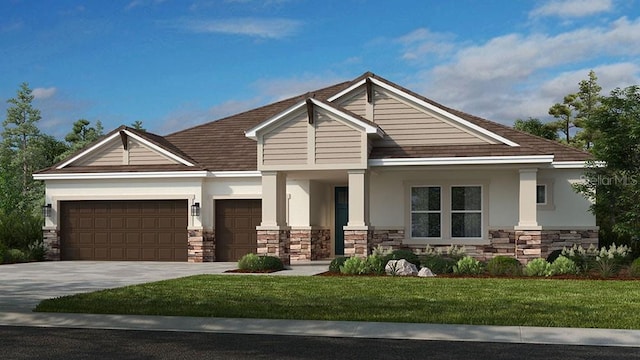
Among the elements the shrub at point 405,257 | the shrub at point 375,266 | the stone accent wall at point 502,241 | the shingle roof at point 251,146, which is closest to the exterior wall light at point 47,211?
the shingle roof at point 251,146

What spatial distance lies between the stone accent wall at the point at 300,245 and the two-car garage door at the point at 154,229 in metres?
1.32

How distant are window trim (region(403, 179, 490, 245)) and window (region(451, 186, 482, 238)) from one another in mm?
133

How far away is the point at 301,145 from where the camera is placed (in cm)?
2297

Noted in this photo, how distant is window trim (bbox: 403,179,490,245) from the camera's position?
80.7ft

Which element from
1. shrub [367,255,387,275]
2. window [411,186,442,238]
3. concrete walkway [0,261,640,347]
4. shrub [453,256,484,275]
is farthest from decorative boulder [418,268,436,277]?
concrete walkway [0,261,640,347]

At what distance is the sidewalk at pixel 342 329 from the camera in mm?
10289

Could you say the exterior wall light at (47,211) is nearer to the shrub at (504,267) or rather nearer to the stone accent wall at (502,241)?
the stone accent wall at (502,241)

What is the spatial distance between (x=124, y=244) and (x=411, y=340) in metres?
18.4

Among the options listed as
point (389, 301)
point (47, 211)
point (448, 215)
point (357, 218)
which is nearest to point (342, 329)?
point (389, 301)

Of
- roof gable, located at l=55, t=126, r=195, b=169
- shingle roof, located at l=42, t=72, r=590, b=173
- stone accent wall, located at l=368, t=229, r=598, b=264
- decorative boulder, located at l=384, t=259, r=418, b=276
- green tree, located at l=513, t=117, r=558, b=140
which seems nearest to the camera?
decorative boulder, located at l=384, t=259, r=418, b=276

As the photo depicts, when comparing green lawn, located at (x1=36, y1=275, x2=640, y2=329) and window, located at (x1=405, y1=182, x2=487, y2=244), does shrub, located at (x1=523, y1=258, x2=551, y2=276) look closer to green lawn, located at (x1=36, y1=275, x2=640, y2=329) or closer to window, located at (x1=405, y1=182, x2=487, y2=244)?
green lawn, located at (x1=36, y1=275, x2=640, y2=329)

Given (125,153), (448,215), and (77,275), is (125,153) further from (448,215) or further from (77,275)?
(448,215)

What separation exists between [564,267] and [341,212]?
10665 mm

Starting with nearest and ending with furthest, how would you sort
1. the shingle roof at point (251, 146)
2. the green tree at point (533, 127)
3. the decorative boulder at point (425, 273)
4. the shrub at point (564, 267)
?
the shrub at point (564, 267) < the decorative boulder at point (425, 273) < the shingle roof at point (251, 146) < the green tree at point (533, 127)
